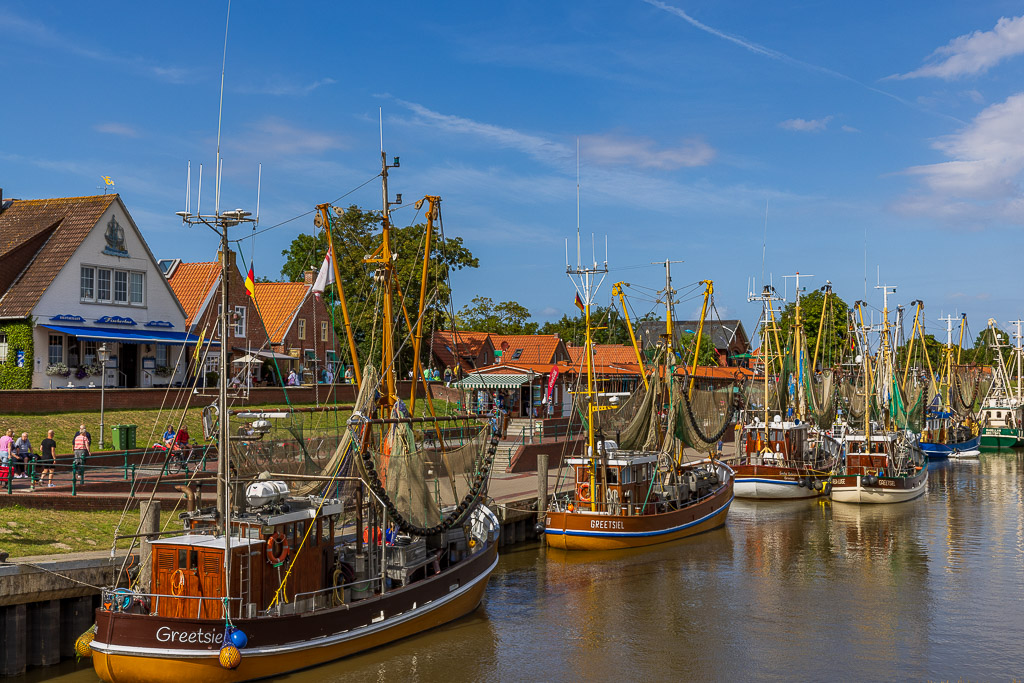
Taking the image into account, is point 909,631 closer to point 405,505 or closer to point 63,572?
point 405,505

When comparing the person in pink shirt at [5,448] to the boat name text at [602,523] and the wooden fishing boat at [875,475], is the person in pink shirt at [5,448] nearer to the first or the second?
the boat name text at [602,523]

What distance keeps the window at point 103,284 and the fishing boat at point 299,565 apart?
89.7ft

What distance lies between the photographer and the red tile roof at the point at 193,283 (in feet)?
188

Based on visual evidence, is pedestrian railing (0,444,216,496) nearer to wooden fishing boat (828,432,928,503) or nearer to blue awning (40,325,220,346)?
blue awning (40,325,220,346)

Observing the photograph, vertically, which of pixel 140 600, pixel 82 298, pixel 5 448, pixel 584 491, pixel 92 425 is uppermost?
pixel 82 298

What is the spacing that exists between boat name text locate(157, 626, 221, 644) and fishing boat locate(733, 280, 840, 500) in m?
34.0

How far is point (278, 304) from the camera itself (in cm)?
6556

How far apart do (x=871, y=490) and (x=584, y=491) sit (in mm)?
19116

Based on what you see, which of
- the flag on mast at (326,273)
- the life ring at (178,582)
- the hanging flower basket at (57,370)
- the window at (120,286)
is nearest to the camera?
the life ring at (178,582)

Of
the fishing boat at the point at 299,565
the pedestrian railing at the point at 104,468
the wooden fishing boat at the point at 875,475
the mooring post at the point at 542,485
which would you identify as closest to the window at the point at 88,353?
the pedestrian railing at the point at 104,468

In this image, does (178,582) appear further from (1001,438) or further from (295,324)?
(1001,438)

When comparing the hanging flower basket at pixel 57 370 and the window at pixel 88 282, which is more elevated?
the window at pixel 88 282

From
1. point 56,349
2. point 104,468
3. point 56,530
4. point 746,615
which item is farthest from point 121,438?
point 746,615

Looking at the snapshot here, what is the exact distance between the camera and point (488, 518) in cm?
2752
